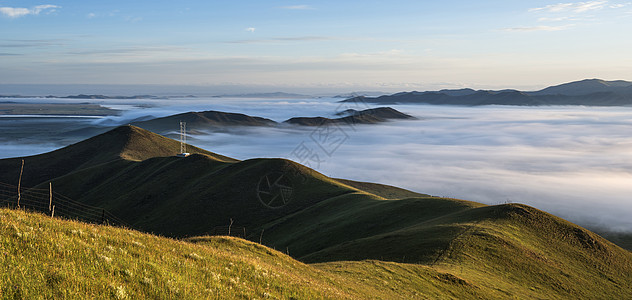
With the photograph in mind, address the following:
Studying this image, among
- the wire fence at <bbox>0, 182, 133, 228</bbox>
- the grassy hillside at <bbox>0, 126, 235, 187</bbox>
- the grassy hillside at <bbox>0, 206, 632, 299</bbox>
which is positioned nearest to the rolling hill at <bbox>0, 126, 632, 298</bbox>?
the grassy hillside at <bbox>0, 206, 632, 299</bbox>

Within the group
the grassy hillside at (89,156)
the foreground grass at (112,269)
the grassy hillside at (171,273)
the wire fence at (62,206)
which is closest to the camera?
the foreground grass at (112,269)

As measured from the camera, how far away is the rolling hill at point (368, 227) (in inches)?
1614

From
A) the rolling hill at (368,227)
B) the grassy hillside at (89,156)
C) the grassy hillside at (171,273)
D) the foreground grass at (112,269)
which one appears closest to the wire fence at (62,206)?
the rolling hill at (368,227)

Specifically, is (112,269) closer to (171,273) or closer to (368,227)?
(171,273)

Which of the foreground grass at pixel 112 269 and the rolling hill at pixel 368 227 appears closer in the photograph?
the foreground grass at pixel 112 269

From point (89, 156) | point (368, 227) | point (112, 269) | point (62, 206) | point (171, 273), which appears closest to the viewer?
point (112, 269)

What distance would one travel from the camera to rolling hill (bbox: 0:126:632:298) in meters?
41.0

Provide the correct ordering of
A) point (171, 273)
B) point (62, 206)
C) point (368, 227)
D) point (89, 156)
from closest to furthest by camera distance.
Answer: point (171, 273) → point (368, 227) → point (62, 206) → point (89, 156)

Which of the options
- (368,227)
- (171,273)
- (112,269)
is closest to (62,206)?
(368,227)

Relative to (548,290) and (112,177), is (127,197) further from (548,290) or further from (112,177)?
(548,290)

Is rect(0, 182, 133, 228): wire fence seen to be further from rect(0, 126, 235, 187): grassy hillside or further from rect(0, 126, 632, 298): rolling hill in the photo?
rect(0, 126, 235, 187): grassy hillside

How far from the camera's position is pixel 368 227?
64.9 meters

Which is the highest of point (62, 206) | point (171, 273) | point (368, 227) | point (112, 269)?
point (112, 269)

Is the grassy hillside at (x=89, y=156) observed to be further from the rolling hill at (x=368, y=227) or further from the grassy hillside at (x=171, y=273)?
the grassy hillside at (x=171, y=273)
